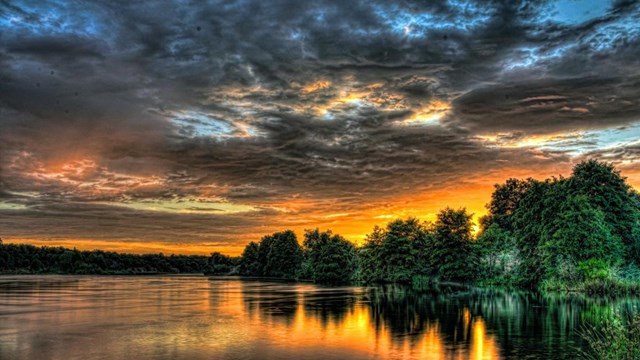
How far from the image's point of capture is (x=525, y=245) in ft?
277

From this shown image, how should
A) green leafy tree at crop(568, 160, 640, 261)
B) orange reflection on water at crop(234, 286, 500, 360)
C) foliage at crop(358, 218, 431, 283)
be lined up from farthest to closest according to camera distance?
1. foliage at crop(358, 218, 431, 283)
2. green leafy tree at crop(568, 160, 640, 261)
3. orange reflection on water at crop(234, 286, 500, 360)

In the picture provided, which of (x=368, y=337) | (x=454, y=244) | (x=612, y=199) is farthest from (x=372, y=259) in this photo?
(x=368, y=337)

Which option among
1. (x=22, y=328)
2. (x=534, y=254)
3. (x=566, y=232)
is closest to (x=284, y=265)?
(x=534, y=254)

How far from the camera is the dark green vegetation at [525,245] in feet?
216

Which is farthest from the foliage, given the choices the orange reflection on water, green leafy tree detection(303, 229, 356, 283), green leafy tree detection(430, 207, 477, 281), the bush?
the orange reflection on water

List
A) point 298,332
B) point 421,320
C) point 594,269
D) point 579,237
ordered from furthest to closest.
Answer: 1. point 579,237
2. point 594,269
3. point 421,320
4. point 298,332

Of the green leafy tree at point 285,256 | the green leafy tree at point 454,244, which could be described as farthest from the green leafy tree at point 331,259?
the green leafy tree at point 454,244

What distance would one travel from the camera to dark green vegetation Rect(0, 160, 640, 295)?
6594cm

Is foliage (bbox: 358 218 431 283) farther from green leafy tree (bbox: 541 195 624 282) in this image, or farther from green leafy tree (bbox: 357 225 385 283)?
green leafy tree (bbox: 541 195 624 282)

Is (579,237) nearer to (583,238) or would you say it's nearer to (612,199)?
(583,238)

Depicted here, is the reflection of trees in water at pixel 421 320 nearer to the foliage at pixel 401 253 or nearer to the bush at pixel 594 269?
the bush at pixel 594 269

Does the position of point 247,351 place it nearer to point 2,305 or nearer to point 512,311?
point 512,311

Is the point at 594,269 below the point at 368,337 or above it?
above

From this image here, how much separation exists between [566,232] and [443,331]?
43.6 metres
